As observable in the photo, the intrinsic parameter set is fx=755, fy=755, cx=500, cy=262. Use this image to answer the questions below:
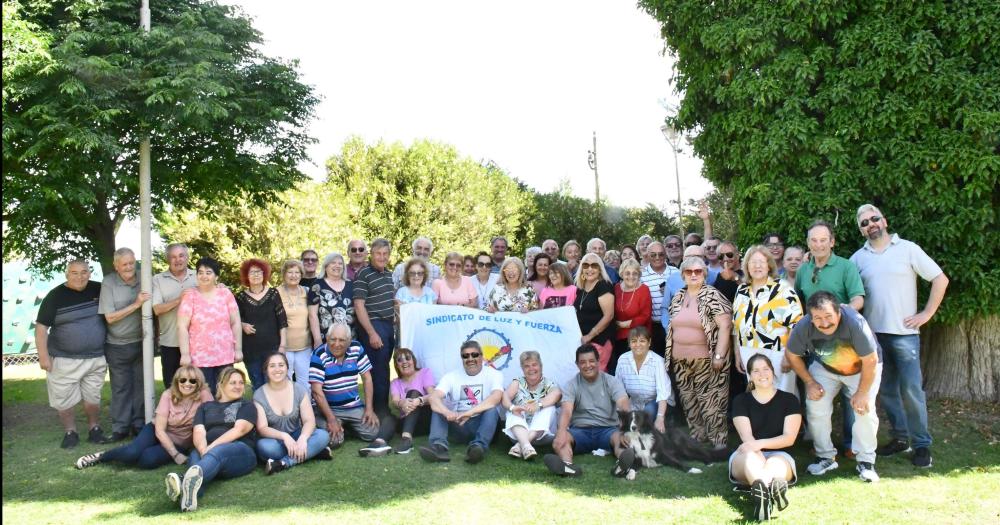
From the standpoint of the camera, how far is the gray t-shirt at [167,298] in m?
7.34

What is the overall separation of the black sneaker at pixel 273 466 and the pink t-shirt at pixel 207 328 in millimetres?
1403

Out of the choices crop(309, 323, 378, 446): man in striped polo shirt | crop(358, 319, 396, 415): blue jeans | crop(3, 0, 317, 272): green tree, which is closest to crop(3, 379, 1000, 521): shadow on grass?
crop(309, 323, 378, 446): man in striped polo shirt

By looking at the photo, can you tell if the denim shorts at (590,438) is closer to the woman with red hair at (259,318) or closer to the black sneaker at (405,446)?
the black sneaker at (405,446)

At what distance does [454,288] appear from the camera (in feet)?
26.0

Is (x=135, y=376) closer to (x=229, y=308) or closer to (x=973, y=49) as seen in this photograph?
(x=229, y=308)

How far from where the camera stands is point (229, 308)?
23.0 ft

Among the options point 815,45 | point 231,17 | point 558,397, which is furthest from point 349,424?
point 815,45

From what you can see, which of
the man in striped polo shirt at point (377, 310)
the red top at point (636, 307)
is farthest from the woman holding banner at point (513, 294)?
the man in striped polo shirt at point (377, 310)

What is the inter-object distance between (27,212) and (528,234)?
18.4 m

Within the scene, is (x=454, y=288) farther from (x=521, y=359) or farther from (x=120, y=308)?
(x=120, y=308)

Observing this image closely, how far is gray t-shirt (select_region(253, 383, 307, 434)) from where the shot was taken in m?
6.23

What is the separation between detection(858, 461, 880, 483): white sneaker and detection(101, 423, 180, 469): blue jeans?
5484 millimetres

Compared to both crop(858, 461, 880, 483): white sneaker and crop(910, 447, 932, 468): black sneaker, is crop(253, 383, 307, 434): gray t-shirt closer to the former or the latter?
crop(858, 461, 880, 483): white sneaker

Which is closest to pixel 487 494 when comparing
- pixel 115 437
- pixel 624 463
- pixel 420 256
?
pixel 624 463
